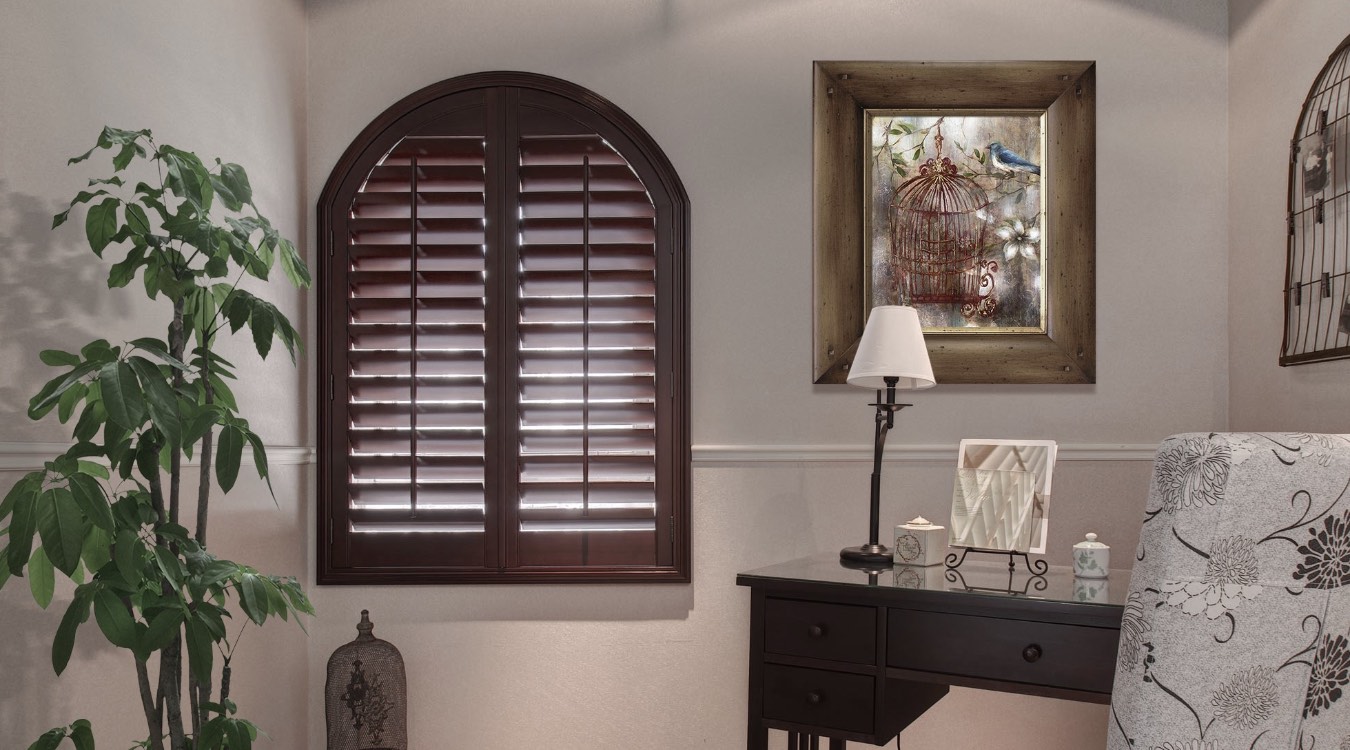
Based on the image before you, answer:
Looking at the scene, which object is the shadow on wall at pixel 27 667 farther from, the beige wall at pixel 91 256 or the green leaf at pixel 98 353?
the green leaf at pixel 98 353

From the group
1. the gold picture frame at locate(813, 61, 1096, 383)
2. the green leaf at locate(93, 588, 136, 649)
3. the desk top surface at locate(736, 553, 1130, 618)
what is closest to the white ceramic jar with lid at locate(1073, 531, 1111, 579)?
the desk top surface at locate(736, 553, 1130, 618)

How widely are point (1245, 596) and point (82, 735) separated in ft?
5.21

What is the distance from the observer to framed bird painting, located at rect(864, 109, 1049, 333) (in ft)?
9.52

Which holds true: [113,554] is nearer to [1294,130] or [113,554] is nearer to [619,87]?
[619,87]

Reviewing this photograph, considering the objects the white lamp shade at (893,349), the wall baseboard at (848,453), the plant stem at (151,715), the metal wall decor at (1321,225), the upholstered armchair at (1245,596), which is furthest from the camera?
the wall baseboard at (848,453)

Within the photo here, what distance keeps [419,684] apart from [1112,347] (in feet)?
7.47

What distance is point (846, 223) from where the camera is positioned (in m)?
2.93

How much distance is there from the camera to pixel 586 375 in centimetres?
292

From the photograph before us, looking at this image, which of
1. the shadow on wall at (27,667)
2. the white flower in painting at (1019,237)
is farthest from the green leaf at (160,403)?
the white flower in painting at (1019,237)

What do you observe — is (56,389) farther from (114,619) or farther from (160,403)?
(114,619)

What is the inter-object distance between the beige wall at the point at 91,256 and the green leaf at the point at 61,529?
465 mm

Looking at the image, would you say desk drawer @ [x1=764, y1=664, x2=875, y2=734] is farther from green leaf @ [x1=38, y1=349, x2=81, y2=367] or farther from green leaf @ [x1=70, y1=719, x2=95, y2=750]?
green leaf @ [x1=38, y1=349, x2=81, y2=367]

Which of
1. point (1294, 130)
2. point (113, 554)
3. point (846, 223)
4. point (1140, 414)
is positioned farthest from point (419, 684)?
point (1294, 130)

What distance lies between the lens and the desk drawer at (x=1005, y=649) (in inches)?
76.9
